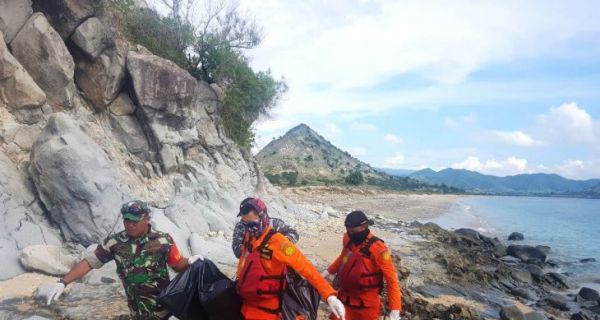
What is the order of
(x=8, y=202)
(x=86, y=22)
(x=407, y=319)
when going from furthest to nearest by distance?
(x=86, y=22) → (x=8, y=202) → (x=407, y=319)

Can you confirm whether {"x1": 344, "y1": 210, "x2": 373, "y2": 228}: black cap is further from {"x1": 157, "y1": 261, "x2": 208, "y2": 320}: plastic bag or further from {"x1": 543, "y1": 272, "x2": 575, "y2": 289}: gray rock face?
{"x1": 543, "y1": 272, "x2": 575, "y2": 289}: gray rock face

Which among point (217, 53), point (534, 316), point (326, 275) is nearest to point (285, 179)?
point (217, 53)

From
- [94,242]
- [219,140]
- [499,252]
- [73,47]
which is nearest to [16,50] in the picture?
[73,47]

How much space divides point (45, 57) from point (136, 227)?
9083 mm

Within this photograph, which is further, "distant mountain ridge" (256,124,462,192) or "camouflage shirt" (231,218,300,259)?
"distant mountain ridge" (256,124,462,192)

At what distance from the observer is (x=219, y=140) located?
17.1m

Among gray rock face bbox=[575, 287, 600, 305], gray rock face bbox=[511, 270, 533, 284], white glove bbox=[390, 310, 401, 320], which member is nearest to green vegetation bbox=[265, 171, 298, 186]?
gray rock face bbox=[511, 270, 533, 284]

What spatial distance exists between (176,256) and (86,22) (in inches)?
413

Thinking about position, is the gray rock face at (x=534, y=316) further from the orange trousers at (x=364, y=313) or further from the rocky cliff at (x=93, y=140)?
the rocky cliff at (x=93, y=140)

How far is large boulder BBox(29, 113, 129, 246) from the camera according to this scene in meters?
8.97

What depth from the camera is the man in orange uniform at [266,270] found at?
3.71 metres

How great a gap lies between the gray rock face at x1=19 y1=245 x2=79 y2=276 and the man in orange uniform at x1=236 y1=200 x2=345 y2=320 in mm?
5084

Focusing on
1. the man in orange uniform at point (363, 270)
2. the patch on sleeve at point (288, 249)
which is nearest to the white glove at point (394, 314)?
the man in orange uniform at point (363, 270)

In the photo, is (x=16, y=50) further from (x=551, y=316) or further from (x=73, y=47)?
(x=551, y=316)
